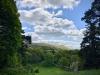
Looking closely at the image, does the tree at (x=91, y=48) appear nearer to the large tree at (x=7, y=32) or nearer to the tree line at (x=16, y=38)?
the tree line at (x=16, y=38)

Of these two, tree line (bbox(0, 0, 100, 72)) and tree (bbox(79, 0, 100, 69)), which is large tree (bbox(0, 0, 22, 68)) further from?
tree (bbox(79, 0, 100, 69))

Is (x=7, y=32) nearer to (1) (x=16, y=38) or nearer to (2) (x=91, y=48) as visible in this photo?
(1) (x=16, y=38)

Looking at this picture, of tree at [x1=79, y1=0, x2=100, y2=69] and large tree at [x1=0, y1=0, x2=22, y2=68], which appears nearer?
large tree at [x1=0, y1=0, x2=22, y2=68]

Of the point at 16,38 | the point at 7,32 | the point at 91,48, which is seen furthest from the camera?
the point at 91,48

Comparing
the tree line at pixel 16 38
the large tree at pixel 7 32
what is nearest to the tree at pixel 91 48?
the tree line at pixel 16 38

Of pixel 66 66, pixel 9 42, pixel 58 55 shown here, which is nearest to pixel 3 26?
pixel 9 42

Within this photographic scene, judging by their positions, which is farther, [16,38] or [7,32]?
[16,38]

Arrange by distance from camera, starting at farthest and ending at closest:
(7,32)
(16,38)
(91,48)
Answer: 1. (91,48)
2. (16,38)
3. (7,32)

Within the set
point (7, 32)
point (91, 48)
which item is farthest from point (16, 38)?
point (91, 48)

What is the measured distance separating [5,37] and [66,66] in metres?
86.9

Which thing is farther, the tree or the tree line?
the tree

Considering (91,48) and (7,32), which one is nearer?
(7,32)

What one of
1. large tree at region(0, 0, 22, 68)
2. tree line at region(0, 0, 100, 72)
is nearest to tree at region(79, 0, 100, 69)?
tree line at region(0, 0, 100, 72)

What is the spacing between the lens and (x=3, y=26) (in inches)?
885
